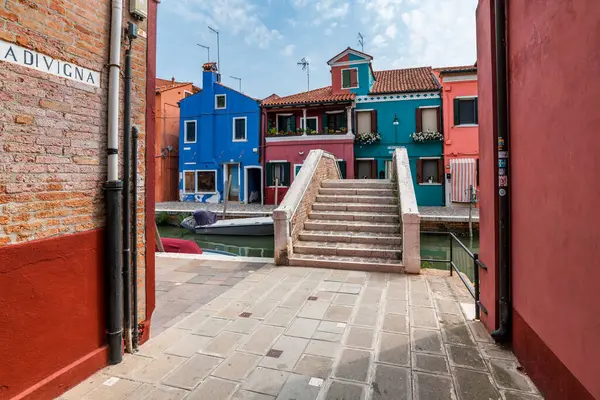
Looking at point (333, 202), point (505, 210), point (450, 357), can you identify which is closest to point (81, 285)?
point (450, 357)

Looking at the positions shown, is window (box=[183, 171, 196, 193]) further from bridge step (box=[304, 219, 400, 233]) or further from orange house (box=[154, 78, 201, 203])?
bridge step (box=[304, 219, 400, 233])

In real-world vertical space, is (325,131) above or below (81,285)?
above

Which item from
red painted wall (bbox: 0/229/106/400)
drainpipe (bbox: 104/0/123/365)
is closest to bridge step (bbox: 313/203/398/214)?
drainpipe (bbox: 104/0/123/365)

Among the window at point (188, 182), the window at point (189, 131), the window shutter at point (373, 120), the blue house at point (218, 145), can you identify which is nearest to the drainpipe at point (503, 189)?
the window shutter at point (373, 120)

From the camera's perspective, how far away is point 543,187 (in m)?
2.50

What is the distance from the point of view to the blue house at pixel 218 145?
68.8 ft

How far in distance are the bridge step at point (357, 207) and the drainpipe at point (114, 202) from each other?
5.52 m

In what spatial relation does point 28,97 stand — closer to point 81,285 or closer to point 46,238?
point 46,238

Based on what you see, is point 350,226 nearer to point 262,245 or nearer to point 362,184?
point 362,184

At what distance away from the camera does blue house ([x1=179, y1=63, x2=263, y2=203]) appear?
68.8 ft

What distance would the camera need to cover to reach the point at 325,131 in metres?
19.0

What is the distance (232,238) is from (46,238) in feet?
39.0

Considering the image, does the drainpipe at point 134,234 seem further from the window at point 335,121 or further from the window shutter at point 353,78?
the window shutter at point 353,78

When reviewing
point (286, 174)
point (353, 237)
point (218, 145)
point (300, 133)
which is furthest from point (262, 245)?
point (218, 145)
